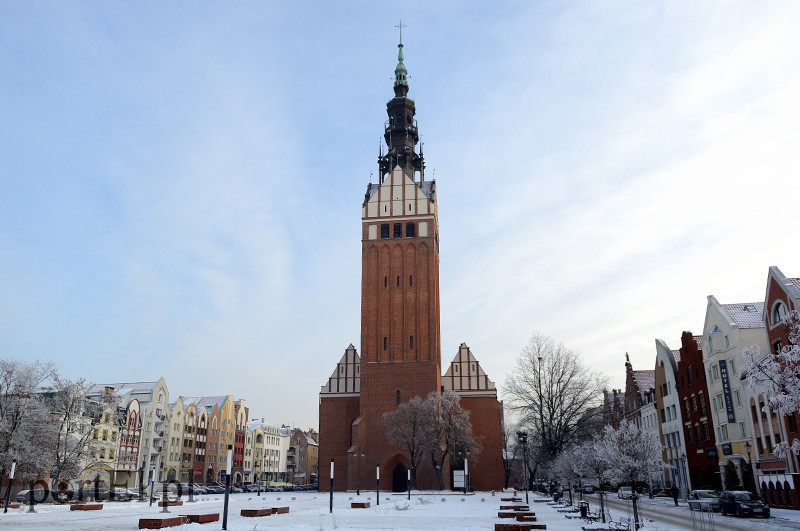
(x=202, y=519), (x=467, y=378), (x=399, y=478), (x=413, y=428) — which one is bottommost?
(x=399, y=478)

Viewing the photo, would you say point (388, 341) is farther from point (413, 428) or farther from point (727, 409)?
point (727, 409)

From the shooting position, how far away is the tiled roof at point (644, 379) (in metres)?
66.4

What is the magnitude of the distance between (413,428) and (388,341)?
11128 mm

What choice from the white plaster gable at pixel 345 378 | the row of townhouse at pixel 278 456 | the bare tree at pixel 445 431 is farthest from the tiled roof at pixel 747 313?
the row of townhouse at pixel 278 456

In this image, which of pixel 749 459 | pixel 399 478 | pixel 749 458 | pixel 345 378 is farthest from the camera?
pixel 345 378

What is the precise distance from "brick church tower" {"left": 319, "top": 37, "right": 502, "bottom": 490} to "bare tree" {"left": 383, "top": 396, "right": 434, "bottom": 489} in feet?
12.1

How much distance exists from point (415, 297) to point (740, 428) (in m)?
32.8

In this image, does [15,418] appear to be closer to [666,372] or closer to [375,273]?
[375,273]

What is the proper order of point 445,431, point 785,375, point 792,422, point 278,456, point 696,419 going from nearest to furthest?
point 785,375 → point 792,422 → point 696,419 → point 445,431 → point 278,456

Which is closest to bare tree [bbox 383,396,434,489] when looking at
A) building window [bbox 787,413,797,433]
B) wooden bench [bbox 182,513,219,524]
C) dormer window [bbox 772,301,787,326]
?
building window [bbox 787,413,797,433]

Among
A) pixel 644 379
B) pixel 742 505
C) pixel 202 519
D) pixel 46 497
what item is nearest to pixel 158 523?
pixel 202 519

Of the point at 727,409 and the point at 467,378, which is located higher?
the point at 467,378

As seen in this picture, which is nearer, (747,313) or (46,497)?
(46,497)

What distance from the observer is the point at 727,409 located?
4088 centimetres
